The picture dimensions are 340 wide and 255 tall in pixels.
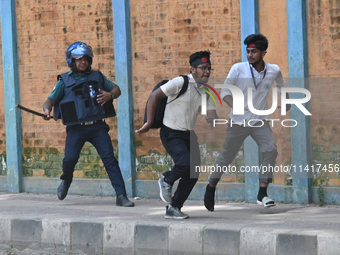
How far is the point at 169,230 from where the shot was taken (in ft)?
19.7

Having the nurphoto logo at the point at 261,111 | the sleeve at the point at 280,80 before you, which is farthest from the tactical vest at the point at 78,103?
the sleeve at the point at 280,80

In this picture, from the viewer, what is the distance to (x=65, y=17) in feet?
29.3

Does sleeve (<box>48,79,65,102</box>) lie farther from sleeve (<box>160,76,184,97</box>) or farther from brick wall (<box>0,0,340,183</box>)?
sleeve (<box>160,76,184,97</box>)

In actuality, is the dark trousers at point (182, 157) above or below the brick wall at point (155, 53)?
below

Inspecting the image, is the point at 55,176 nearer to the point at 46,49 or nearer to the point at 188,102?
the point at 46,49

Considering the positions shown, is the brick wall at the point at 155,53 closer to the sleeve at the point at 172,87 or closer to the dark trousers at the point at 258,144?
the dark trousers at the point at 258,144

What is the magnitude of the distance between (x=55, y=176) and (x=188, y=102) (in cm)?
335

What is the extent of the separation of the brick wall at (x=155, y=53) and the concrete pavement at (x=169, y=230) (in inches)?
38.4

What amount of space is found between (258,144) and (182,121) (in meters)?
0.85

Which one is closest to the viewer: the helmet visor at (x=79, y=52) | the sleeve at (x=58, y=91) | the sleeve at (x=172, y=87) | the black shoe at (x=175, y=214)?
the sleeve at (x=172, y=87)

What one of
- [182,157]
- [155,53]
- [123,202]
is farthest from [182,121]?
[155,53]

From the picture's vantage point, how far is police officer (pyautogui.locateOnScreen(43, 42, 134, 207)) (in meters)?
7.47

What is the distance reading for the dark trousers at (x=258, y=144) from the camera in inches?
262

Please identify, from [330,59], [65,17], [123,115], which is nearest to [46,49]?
[65,17]
